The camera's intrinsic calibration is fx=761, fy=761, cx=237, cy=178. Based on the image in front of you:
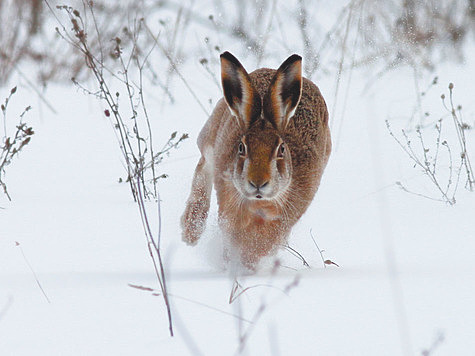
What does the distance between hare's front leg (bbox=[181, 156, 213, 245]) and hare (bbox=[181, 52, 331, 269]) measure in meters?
0.26

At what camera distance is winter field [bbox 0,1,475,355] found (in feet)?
8.29

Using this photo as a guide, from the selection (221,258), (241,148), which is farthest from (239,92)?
(221,258)

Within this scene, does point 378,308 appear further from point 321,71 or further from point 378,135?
point 321,71

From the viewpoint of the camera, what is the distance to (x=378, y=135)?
6.32 meters

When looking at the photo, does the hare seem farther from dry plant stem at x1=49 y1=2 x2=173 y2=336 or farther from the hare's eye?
dry plant stem at x1=49 y1=2 x2=173 y2=336

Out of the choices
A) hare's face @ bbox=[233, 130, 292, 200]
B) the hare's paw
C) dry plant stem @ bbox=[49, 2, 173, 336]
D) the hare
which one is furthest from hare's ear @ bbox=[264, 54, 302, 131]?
the hare's paw

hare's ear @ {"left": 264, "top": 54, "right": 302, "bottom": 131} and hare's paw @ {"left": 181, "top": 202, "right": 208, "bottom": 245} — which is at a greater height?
hare's ear @ {"left": 264, "top": 54, "right": 302, "bottom": 131}

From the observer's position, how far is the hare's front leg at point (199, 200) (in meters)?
4.54

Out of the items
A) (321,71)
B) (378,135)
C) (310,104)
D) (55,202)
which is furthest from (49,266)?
(321,71)

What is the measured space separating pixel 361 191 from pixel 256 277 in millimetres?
1766

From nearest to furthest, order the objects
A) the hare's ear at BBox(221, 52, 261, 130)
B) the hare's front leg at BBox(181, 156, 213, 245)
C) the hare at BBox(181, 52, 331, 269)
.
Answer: the hare at BBox(181, 52, 331, 269)
the hare's ear at BBox(221, 52, 261, 130)
the hare's front leg at BBox(181, 156, 213, 245)

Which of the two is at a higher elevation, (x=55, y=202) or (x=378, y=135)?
(x=378, y=135)

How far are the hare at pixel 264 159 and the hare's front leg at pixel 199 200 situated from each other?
0.26 m

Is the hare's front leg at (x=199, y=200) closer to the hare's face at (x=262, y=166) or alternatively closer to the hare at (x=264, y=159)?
the hare at (x=264, y=159)
